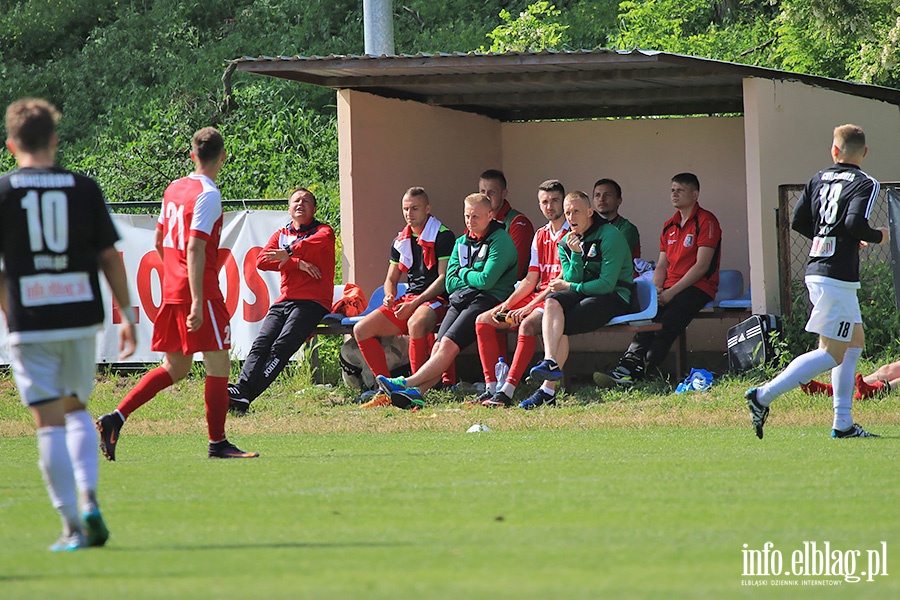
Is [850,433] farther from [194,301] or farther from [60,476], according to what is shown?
[60,476]

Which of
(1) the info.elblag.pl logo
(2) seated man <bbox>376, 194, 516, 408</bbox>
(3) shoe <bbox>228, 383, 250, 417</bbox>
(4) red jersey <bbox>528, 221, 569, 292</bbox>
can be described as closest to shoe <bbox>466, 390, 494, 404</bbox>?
(2) seated man <bbox>376, 194, 516, 408</bbox>

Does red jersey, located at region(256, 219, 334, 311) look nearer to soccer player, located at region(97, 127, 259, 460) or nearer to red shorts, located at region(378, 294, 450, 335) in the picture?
red shorts, located at region(378, 294, 450, 335)

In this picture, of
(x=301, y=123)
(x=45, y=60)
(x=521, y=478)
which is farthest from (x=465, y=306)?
(x=45, y=60)

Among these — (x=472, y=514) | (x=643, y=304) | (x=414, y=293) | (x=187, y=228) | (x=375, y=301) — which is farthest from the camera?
(x=375, y=301)

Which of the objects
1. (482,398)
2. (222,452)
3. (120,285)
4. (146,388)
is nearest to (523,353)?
(482,398)

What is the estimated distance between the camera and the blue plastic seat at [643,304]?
1282 centimetres

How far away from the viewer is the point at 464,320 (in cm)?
1281

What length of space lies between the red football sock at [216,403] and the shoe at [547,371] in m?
3.82

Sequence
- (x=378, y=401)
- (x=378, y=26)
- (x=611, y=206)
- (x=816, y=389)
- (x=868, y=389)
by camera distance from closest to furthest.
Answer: (x=868, y=389), (x=816, y=389), (x=378, y=401), (x=611, y=206), (x=378, y=26)

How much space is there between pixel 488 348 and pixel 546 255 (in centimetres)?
117

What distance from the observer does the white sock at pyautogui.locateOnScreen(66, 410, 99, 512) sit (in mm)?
5324

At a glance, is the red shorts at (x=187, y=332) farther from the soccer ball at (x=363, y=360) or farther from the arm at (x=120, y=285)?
the soccer ball at (x=363, y=360)

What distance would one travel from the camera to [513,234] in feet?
46.1

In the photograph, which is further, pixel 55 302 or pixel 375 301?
pixel 375 301
